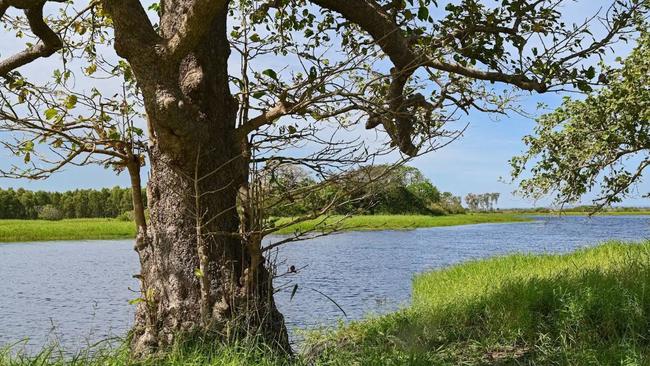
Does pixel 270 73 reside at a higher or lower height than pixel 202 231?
higher

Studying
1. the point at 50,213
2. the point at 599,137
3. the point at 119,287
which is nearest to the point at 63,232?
the point at 50,213

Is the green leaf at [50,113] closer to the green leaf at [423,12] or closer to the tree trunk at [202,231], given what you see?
the tree trunk at [202,231]

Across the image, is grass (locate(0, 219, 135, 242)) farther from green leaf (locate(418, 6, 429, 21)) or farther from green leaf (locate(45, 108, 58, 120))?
green leaf (locate(418, 6, 429, 21))

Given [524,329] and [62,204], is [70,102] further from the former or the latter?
[62,204]

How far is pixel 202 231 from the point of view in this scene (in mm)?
5000

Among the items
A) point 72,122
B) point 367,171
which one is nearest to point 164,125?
point 72,122

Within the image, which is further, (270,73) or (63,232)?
(63,232)

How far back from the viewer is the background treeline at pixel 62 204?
47.5 meters

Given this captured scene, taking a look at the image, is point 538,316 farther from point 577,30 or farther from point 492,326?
point 577,30

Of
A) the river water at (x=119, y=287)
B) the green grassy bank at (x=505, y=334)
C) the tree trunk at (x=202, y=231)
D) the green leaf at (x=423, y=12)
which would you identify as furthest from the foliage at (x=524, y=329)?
the green leaf at (x=423, y=12)

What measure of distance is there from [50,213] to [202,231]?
47.1 meters

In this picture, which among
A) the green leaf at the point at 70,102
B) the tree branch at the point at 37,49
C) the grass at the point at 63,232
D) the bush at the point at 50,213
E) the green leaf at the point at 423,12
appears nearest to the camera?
the green leaf at the point at 70,102

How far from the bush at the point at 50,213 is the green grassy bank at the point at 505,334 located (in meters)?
44.7

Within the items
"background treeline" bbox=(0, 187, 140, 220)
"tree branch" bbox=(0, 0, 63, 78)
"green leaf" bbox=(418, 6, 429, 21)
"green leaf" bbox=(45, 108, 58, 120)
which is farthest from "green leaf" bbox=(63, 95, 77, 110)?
"background treeline" bbox=(0, 187, 140, 220)
